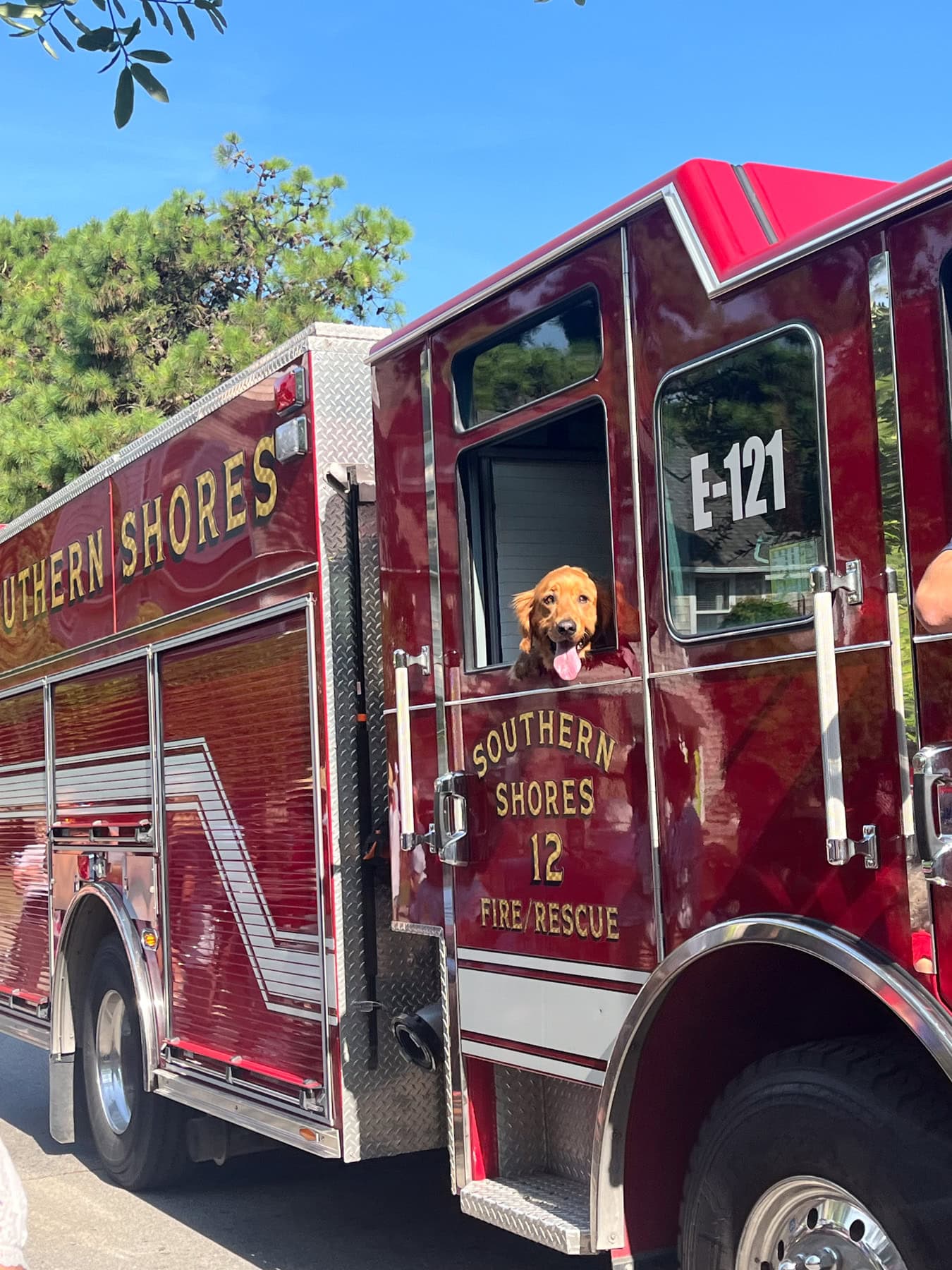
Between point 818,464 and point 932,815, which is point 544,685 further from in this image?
point 932,815

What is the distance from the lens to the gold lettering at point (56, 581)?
24.3 feet

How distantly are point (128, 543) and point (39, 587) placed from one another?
4.63 ft

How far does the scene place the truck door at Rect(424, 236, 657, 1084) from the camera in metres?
3.70

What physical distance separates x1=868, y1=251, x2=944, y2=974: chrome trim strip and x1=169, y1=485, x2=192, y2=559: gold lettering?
3.51 meters

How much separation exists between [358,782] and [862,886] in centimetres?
231

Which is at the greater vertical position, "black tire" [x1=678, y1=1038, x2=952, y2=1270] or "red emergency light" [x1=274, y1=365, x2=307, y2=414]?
"red emergency light" [x1=274, y1=365, x2=307, y2=414]

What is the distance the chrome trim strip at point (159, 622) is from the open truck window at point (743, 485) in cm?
178

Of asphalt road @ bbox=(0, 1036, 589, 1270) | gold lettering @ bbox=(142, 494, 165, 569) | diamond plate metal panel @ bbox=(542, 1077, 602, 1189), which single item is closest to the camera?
diamond plate metal panel @ bbox=(542, 1077, 602, 1189)

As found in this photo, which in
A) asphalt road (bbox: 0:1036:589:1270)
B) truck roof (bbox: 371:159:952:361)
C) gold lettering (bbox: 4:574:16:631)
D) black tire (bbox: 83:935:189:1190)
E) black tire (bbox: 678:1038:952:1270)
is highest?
truck roof (bbox: 371:159:952:361)

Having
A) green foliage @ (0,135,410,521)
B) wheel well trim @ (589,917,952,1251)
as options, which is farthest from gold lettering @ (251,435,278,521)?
green foliage @ (0,135,410,521)

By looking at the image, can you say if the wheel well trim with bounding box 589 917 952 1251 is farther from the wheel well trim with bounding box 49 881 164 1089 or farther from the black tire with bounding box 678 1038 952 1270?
the wheel well trim with bounding box 49 881 164 1089

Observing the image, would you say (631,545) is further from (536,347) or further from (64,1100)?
(64,1100)

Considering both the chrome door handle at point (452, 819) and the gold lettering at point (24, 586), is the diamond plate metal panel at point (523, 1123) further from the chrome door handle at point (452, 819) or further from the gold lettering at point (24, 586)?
the gold lettering at point (24, 586)

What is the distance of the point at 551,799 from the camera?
3949 millimetres
